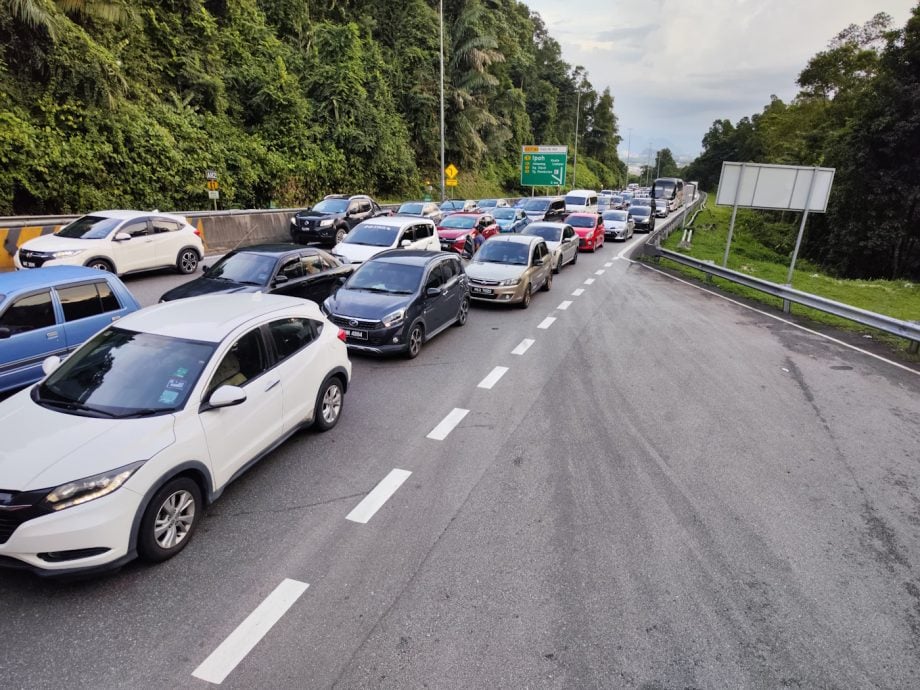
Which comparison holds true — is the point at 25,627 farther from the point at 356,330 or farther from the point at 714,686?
the point at 356,330

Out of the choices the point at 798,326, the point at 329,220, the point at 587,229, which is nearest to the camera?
the point at 798,326

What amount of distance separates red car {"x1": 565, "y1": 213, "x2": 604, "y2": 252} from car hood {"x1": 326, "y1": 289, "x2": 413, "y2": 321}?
16.6 meters

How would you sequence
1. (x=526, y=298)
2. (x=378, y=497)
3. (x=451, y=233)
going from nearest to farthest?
1. (x=378, y=497)
2. (x=526, y=298)
3. (x=451, y=233)

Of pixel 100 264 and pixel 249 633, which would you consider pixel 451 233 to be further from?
pixel 249 633

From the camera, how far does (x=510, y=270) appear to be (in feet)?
43.6

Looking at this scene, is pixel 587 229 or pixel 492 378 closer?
pixel 492 378

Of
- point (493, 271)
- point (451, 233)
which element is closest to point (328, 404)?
point (493, 271)

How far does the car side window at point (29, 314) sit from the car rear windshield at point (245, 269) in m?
3.18

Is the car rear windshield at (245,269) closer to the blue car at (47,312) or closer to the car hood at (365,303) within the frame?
the car hood at (365,303)

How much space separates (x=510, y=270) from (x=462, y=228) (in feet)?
23.2

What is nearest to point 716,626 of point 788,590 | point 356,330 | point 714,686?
point 714,686

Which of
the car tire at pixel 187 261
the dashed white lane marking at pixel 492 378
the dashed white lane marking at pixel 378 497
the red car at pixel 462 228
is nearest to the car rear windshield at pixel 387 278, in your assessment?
the dashed white lane marking at pixel 492 378

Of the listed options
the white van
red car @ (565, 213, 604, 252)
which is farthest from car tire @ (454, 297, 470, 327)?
the white van

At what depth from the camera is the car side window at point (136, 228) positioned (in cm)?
1291
